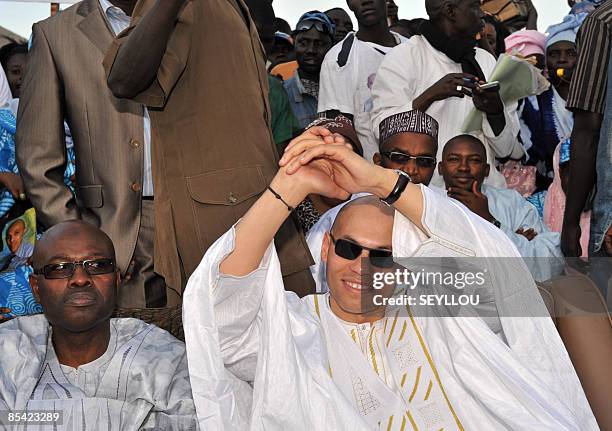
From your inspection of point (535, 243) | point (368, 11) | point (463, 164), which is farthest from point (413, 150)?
point (368, 11)

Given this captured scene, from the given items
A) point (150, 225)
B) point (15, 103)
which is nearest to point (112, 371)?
point (150, 225)

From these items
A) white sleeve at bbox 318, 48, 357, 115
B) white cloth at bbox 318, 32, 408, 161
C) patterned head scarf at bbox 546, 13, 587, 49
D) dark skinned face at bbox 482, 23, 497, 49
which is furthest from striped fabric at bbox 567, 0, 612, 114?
dark skinned face at bbox 482, 23, 497, 49

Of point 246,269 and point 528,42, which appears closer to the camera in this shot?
point 246,269

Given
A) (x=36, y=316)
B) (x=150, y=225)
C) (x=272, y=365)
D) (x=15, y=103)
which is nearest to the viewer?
(x=272, y=365)

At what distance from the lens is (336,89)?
22.1 ft

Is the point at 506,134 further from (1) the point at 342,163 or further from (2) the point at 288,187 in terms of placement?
(2) the point at 288,187

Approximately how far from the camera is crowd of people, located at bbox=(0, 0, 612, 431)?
10.9 feet

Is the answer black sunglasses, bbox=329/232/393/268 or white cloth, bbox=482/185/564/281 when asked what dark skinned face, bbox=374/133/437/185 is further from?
black sunglasses, bbox=329/232/393/268

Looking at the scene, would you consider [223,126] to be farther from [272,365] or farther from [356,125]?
[356,125]

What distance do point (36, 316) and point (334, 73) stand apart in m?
3.37

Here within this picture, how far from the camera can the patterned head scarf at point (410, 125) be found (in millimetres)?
5418

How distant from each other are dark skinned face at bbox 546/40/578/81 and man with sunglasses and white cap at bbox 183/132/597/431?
4.30 metres

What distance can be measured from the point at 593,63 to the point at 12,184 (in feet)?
9.99

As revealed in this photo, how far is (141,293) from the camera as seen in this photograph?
4.42 meters
